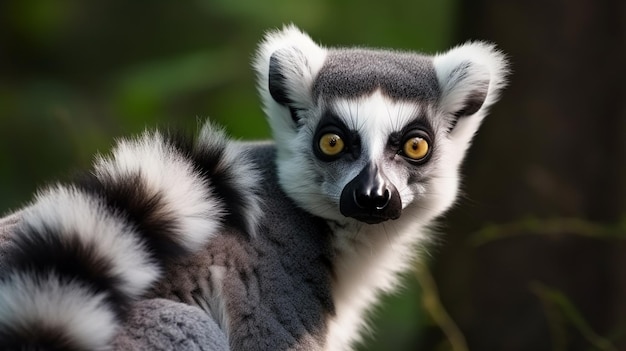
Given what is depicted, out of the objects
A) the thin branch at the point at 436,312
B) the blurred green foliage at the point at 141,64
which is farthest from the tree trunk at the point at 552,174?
the blurred green foliage at the point at 141,64

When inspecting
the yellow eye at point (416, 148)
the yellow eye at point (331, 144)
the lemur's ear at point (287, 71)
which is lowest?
the yellow eye at point (416, 148)

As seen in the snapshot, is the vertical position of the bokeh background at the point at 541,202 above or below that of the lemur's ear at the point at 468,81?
below

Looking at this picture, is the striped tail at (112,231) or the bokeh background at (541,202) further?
the bokeh background at (541,202)

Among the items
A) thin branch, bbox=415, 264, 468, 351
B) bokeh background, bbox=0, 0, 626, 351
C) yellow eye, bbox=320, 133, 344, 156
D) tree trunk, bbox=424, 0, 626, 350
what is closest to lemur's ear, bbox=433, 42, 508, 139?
yellow eye, bbox=320, 133, 344, 156

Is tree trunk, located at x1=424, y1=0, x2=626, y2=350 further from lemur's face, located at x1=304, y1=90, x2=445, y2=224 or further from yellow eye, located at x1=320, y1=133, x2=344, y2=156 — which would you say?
yellow eye, located at x1=320, y1=133, x2=344, y2=156

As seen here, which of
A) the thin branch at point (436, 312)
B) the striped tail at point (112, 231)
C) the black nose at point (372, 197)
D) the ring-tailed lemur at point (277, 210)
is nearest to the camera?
the striped tail at point (112, 231)

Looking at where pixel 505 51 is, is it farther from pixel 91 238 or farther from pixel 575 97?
pixel 91 238

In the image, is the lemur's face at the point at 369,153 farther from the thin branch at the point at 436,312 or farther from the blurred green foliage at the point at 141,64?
the blurred green foliage at the point at 141,64

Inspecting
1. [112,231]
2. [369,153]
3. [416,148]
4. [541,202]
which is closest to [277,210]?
[369,153]

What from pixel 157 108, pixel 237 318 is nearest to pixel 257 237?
pixel 237 318

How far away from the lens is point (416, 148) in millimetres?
3121

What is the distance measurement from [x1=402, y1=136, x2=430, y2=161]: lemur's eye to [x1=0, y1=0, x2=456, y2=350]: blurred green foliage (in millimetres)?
2930

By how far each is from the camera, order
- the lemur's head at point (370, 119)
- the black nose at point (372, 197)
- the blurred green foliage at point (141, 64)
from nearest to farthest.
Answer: the black nose at point (372, 197)
the lemur's head at point (370, 119)
the blurred green foliage at point (141, 64)

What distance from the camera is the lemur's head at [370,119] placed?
3.02 m
